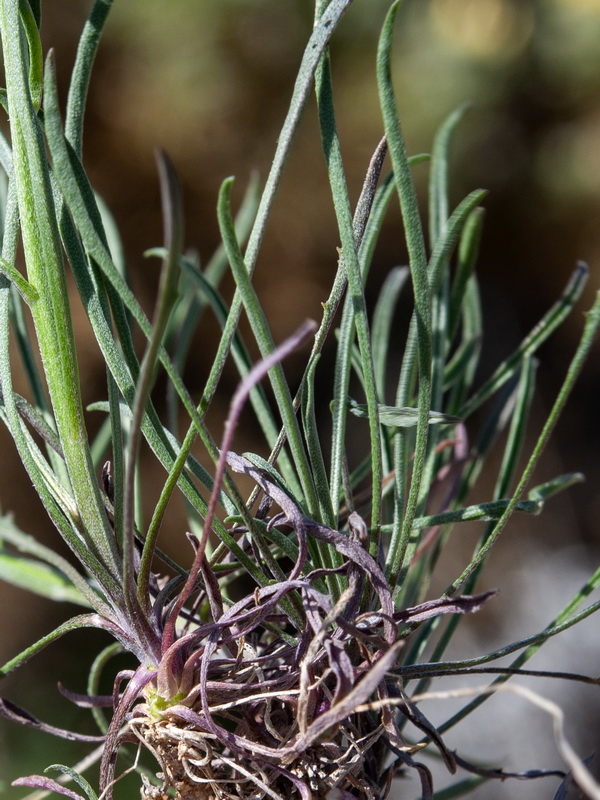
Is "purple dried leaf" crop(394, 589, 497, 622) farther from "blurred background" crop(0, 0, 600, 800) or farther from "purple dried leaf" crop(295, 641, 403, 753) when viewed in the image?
"blurred background" crop(0, 0, 600, 800)

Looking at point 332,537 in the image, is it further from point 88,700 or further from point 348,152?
point 348,152

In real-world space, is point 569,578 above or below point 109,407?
below

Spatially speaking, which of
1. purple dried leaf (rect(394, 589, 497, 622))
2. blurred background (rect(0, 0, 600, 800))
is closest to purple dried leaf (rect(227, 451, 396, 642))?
Result: purple dried leaf (rect(394, 589, 497, 622))

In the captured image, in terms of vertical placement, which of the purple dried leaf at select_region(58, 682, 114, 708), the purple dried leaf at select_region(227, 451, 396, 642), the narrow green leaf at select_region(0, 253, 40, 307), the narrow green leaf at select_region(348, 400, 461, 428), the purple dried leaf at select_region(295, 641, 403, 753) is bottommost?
the purple dried leaf at select_region(58, 682, 114, 708)

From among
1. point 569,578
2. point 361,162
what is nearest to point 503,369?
point 361,162

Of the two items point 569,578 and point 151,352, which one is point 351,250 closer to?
point 151,352

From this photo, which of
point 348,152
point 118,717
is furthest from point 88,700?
point 348,152

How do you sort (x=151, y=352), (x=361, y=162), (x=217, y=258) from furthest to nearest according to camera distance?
(x=361, y=162) → (x=217, y=258) → (x=151, y=352)

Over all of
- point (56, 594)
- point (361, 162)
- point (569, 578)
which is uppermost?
point (361, 162)

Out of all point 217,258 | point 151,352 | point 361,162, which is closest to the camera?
point 151,352
